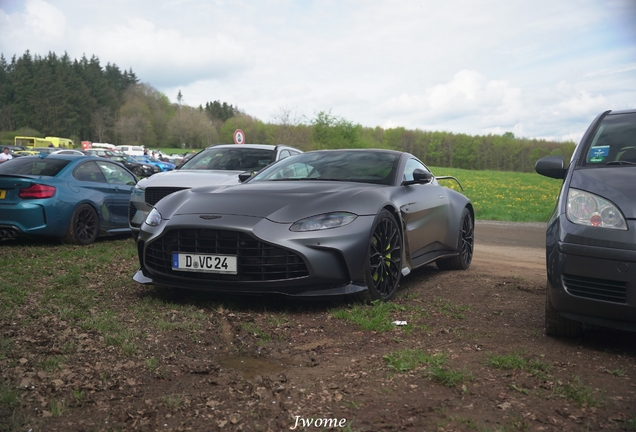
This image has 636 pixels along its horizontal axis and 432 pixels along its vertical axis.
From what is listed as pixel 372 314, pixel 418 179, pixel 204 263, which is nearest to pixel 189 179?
pixel 418 179

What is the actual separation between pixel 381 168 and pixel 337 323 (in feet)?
6.58

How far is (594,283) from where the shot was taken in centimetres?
363

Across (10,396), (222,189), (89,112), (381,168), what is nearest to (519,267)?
(381,168)

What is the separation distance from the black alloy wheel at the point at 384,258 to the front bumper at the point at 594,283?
149 centimetres

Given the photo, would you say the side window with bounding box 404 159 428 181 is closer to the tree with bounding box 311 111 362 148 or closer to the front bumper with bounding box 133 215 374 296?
the front bumper with bounding box 133 215 374 296

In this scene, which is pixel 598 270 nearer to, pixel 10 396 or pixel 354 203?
pixel 354 203

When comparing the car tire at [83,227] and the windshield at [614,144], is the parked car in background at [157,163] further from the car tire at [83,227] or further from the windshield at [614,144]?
the windshield at [614,144]

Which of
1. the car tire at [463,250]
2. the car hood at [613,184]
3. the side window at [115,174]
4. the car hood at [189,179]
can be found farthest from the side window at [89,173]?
the car hood at [613,184]

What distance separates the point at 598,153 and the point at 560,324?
4.11 feet

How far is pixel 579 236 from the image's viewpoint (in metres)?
3.68

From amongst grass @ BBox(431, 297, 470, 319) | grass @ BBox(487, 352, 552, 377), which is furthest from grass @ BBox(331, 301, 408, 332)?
grass @ BBox(487, 352, 552, 377)

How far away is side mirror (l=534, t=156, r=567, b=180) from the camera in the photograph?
15.2ft

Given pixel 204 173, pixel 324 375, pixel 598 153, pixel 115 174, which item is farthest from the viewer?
pixel 115 174

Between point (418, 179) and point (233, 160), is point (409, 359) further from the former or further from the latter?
point (233, 160)
